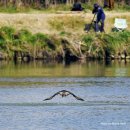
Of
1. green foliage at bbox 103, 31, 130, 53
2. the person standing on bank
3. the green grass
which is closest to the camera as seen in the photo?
the green grass

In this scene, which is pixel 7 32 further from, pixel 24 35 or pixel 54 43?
pixel 54 43

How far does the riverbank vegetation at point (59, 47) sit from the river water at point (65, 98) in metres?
2.21

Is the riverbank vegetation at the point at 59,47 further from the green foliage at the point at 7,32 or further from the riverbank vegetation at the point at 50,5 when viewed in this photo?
the riverbank vegetation at the point at 50,5

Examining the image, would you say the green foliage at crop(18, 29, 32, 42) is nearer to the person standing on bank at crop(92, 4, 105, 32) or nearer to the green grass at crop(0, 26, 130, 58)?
the green grass at crop(0, 26, 130, 58)

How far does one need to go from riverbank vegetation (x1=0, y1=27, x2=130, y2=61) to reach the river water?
2205 millimetres

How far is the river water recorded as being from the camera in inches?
1510

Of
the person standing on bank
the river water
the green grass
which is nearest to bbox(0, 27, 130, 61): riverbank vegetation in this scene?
the green grass

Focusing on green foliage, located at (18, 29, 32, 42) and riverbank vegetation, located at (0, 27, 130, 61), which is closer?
riverbank vegetation, located at (0, 27, 130, 61)

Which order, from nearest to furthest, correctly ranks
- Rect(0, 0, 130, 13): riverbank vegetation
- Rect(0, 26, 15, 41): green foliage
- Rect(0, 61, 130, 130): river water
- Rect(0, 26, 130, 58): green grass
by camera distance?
Rect(0, 61, 130, 130): river water
Rect(0, 26, 130, 58): green grass
Rect(0, 26, 15, 41): green foliage
Rect(0, 0, 130, 13): riverbank vegetation

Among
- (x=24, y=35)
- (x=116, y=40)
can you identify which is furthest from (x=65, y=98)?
(x=24, y=35)

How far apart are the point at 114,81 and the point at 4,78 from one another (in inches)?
214

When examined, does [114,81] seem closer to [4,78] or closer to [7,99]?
[4,78]

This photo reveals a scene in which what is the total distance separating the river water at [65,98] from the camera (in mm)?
38344

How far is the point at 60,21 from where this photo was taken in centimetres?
7169
